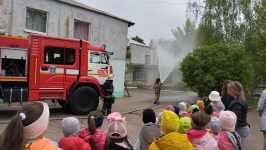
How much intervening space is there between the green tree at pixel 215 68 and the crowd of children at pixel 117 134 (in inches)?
354

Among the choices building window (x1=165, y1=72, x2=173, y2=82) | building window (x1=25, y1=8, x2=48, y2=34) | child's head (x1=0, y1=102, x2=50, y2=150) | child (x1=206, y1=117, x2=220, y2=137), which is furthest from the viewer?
building window (x1=165, y1=72, x2=173, y2=82)

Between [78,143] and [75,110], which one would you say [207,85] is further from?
[78,143]

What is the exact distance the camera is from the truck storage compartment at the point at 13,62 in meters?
7.40

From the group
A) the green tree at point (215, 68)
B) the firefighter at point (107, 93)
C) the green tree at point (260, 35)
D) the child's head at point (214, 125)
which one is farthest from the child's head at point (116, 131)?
the green tree at point (260, 35)

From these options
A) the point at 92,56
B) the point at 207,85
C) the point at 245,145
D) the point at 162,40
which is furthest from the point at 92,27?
the point at 162,40

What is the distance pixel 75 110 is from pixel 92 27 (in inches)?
278

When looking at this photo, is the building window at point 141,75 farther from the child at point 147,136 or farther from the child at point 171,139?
the child at point 171,139

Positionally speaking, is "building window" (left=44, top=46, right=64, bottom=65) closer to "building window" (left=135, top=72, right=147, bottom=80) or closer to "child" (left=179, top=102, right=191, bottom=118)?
"child" (left=179, top=102, right=191, bottom=118)

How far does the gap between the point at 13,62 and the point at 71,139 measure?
20.6ft

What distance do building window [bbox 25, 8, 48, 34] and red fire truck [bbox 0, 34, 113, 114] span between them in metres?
4.35

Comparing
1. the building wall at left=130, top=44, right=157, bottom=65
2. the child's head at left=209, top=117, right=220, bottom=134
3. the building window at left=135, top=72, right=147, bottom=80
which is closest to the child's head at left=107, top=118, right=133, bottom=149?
the child's head at left=209, top=117, right=220, bottom=134

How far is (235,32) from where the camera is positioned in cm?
1828

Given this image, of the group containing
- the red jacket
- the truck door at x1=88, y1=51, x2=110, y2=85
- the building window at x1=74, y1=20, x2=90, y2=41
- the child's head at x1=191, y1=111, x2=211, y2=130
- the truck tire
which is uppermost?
the building window at x1=74, y1=20, x2=90, y2=41

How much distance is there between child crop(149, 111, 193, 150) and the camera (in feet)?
8.07
